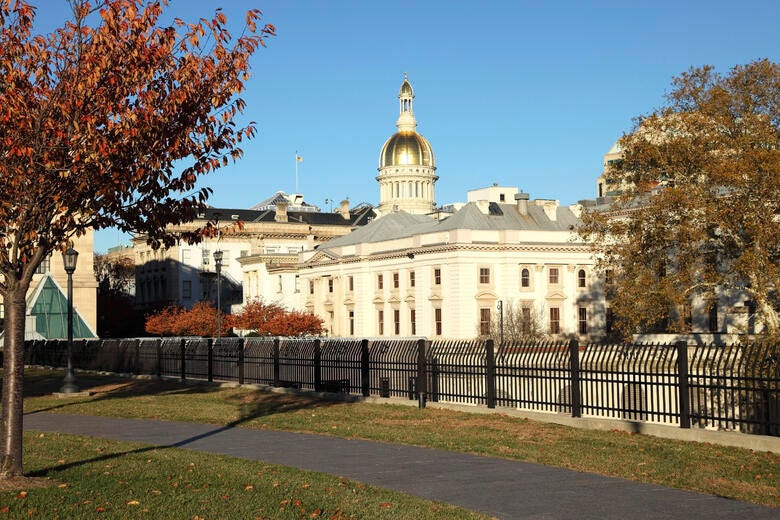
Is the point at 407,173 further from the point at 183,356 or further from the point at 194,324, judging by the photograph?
the point at 183,356

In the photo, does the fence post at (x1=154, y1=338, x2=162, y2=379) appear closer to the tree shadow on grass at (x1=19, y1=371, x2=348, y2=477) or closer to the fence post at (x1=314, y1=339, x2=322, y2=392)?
the tree shadow on grass at (x1=19, y1=371, x2=348, y2=477)

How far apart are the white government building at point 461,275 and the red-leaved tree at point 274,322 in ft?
20.3

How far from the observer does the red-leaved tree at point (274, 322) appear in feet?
308

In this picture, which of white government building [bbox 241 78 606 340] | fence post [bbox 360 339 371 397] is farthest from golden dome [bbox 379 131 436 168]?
fence post [bbox 360 339 371 397]

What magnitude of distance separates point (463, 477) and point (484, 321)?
3098 inches

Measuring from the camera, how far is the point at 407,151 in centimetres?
15925

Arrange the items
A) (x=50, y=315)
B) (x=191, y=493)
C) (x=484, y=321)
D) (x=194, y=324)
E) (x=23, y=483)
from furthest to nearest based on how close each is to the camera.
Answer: (x=194, y=324)
(x=484, y=321)
(x=50, y=315)
(x=23, y=483)
(x=191, y=493)

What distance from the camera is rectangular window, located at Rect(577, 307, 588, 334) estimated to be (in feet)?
318

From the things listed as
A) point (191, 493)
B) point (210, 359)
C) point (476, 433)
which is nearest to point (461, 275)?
point (210, 359)

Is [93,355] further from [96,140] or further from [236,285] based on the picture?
[236,285]

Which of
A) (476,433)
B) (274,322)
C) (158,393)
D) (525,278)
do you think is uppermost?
(525,278)

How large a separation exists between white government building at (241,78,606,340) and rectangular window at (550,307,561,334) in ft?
0.29

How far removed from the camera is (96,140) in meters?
13.4

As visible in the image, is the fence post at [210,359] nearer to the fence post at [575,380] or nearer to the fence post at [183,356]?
the fence post at [183,356]
